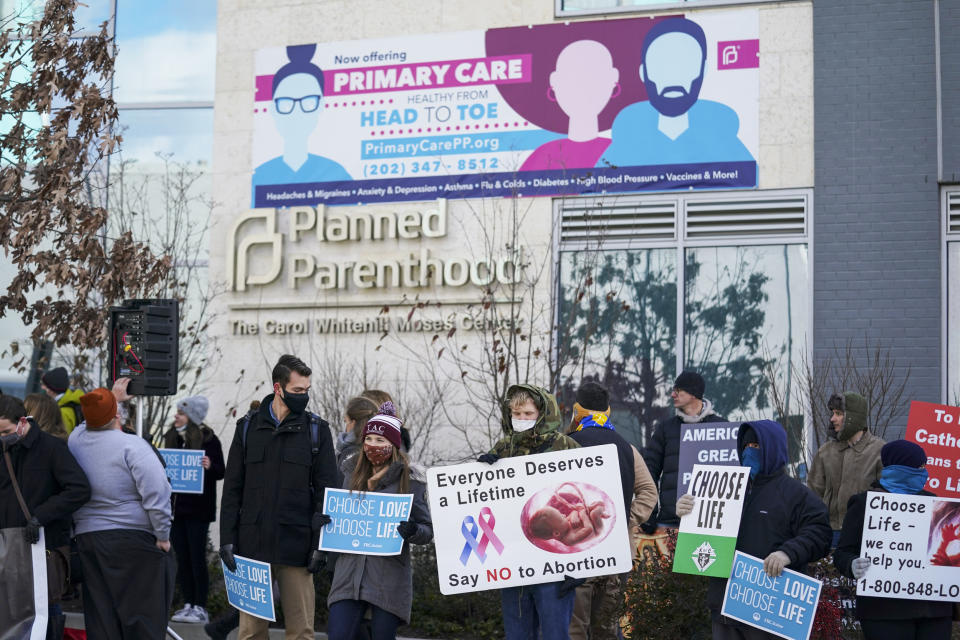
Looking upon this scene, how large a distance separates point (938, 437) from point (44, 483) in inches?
262

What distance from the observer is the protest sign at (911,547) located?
6914mm

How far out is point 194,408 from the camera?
12.1m

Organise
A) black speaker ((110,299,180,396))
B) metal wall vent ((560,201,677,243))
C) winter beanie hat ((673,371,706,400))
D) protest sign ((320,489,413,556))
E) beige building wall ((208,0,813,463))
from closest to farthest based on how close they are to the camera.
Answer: protest sign ((320,489,413,556)), winter beanie hat ((673,371,706,400)), black speaker ((110,299,180,396)), beige building wall ((208,0,813,463)), metal wall vent ((560,201,677,243))

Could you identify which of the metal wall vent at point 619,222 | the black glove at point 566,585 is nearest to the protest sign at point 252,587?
the black glove at point 566,585

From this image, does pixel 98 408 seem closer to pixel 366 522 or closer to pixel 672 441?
A: pixel 366 522

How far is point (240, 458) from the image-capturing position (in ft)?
26.9

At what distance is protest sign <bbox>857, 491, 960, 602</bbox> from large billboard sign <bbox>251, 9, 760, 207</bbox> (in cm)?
785

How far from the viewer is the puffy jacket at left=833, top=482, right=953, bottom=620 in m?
6.96

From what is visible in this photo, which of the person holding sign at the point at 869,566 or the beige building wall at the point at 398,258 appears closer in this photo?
the person holding sign at the point at 869,566

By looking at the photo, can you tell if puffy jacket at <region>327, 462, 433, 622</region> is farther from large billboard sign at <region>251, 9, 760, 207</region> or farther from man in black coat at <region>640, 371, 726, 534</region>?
large billboard sign at <region>251, 9, 760, 207</region>

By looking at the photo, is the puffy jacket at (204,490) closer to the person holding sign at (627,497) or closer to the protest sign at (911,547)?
the person holding sign at (627,497)

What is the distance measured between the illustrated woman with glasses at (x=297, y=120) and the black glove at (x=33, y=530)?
8433 mm

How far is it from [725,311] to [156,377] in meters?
6.92

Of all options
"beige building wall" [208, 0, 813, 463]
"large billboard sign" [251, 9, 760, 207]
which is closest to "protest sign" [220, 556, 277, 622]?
"beige building wall" [208, 0, 813, 463]
